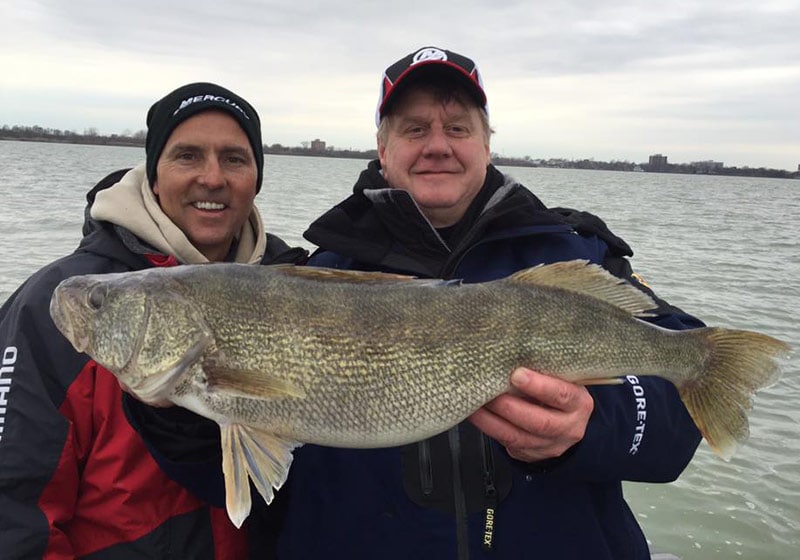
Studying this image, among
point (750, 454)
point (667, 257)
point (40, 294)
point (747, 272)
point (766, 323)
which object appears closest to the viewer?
point (40, 294)

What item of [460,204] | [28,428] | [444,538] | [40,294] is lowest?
[444,538]

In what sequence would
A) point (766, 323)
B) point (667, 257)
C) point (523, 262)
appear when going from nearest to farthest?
point (523, 262), point (766, 323), point (667, 257)

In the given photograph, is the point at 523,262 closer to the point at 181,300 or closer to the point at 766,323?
the point at 181,300

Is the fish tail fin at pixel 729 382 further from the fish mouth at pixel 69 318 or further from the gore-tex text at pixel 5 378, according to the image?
the gore-tex text at pixel 5 378

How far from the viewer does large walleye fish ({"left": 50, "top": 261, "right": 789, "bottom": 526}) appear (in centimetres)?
266

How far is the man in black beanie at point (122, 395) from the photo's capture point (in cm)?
272

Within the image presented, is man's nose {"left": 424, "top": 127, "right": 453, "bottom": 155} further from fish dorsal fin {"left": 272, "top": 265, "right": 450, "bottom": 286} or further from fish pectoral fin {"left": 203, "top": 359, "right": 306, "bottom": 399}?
fish pectoral fin {"left": 203, "top": 359, "right": 306, "bottom": 399}

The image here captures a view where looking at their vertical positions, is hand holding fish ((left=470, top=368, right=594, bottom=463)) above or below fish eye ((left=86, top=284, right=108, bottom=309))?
below

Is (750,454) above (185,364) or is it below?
below

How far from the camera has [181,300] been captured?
2.73 meters

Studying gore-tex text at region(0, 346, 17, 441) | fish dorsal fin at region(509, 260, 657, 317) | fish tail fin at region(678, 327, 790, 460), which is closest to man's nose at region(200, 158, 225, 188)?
gore-tex text at region(0, 346, 17, 441)

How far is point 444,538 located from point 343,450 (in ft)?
2.23

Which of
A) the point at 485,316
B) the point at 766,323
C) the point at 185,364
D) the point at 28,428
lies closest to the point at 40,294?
the point at 28,428

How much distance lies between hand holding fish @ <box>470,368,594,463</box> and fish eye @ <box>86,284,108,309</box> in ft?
5.77
